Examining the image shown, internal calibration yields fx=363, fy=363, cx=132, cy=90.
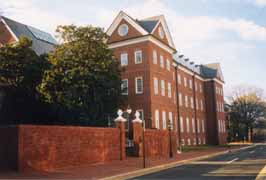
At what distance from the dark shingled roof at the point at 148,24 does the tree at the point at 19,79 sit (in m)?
13.9

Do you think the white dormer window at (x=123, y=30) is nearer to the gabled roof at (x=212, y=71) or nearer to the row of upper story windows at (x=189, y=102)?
the row of upper story windows at (x=189, y=102)

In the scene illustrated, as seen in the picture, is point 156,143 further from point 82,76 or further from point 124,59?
point 124,59

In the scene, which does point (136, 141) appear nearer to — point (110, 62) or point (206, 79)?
point (110, 62)

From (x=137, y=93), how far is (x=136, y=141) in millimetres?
10192

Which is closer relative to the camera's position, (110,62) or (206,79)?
(110,62)

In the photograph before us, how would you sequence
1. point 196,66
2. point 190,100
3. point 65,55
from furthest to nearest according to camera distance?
1. point 196,66
2. point 190,100
3. point 65,55

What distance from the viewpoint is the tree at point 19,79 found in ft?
96.4

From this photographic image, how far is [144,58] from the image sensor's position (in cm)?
3956

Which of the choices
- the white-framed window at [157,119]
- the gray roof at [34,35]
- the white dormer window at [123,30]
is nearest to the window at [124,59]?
the white dormer window at [123,30]

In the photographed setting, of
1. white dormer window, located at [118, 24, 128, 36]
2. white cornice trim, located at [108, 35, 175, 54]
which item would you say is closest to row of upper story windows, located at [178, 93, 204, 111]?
white cornice trim, located at [108, 35, 175, 54]

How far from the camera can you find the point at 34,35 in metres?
43.2

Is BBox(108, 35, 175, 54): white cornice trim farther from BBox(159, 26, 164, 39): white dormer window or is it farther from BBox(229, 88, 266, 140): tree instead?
BBox(229, 88, 266, 140): tree

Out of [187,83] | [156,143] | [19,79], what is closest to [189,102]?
[187,83]

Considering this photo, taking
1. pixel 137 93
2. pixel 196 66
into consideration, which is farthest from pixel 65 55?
pixel 196 66
